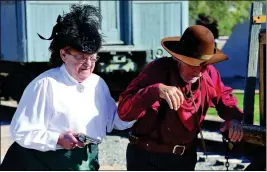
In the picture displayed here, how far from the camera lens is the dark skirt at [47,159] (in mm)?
3246

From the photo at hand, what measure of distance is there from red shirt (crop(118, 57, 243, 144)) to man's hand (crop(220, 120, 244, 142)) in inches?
1.5

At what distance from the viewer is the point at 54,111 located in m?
3.21

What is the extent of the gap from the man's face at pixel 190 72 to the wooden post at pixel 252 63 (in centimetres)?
159

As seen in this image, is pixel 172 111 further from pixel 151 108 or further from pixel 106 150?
pixel 106 150

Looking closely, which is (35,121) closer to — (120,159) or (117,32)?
(120,159)

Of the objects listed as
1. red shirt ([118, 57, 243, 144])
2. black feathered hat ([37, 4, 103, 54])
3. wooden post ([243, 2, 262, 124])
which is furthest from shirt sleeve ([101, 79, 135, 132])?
wooden post ([243, 2, 262, 124])

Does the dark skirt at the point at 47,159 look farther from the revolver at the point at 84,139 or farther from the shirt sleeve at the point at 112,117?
the shirt sleeve at the point at 112,117

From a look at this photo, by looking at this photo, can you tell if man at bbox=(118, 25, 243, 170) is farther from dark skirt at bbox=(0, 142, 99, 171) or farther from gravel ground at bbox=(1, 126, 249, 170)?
gravel ground at bbox=(1, 126, 249, 170)

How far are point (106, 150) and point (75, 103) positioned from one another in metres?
5.80

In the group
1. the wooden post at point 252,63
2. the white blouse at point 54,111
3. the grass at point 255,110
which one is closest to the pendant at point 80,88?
the white blouse at point 54,111

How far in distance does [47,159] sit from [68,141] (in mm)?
185

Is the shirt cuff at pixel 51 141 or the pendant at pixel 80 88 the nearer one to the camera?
the shirt cuff at pixel 51 141

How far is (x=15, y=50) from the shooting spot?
12492 millimetres

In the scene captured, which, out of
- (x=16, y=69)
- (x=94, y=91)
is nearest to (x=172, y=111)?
(x=94, y=91)
